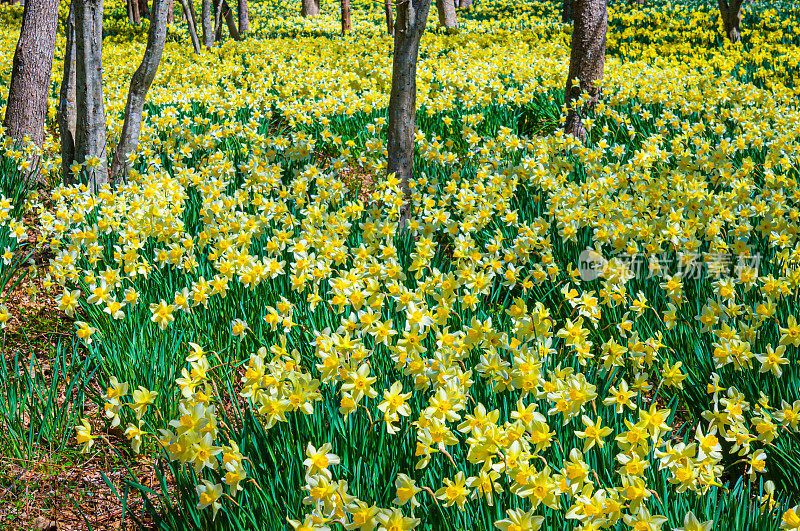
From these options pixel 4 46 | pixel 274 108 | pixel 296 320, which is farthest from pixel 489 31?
pixel 296 320

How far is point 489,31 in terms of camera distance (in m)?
14.0

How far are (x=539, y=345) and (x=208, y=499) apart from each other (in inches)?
43.3

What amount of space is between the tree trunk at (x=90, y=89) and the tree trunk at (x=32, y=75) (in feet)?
3.66

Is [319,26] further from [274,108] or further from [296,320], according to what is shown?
[296,320]

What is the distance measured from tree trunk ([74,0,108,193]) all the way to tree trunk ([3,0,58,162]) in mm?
1116

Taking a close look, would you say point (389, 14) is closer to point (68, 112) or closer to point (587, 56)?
point (587, 56)

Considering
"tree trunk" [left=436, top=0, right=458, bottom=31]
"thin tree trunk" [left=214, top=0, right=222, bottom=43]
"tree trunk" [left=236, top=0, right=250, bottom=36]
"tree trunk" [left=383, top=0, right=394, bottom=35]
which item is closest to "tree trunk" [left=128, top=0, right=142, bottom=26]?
"tree trunk" [left=236, top=0, right=250, bottom=36]

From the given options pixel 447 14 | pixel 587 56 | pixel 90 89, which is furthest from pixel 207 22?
pixel 587 56

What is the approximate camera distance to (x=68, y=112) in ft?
16.2

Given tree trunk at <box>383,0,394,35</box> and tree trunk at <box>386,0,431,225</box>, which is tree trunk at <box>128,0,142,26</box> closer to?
tree trunk at <box>383,0,394,35</box>

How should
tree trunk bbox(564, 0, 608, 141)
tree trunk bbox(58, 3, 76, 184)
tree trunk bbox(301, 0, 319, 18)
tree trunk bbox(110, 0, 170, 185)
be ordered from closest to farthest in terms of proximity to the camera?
1. tree trunk bbox(110, 0, 170, 185)
2. tree trunk bbox(58, 3, 76, 184)
3. tree trunk bbox(564, 0, 608, 141)
4. tree trunk bbox(301, 0, 319, 18)

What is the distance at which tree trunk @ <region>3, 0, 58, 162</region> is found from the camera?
18.3 ft

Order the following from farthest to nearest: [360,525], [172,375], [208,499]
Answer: [172,375], [208,499], [360,525]

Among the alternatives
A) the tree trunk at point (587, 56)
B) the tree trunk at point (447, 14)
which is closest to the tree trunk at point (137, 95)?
the tree trunk at point (587, 56)
